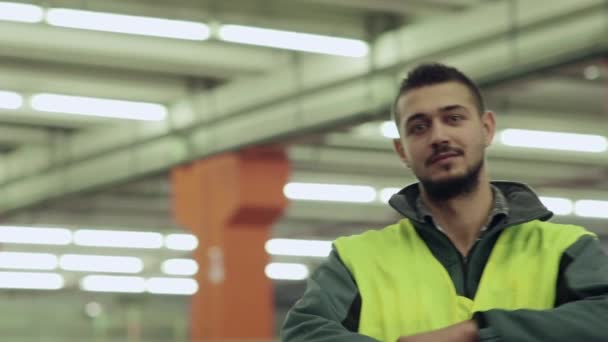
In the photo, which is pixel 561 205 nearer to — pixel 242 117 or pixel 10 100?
pixel 242 117

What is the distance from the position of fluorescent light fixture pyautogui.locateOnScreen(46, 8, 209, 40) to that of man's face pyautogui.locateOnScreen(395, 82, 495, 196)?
8.69 metres

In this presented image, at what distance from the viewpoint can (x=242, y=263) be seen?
1453 cm

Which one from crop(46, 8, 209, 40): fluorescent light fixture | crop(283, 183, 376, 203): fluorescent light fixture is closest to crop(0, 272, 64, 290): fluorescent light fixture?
crop(283, 183, 376, 203): fluorescent light fixture

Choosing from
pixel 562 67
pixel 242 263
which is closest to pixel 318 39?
pixel 562 67

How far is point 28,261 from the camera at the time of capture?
80.7ft

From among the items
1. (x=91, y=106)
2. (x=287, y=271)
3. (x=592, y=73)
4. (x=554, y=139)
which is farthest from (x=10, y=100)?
(x=287, y=271)

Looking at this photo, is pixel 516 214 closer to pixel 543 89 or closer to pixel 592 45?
pixel 592 45

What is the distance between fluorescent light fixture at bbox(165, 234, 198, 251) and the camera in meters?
23.6

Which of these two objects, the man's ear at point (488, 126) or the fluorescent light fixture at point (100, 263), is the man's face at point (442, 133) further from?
the fluorescent light fixture at point (100, 263)

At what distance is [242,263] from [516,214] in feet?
41.3

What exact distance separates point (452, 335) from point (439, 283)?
148 millimetres

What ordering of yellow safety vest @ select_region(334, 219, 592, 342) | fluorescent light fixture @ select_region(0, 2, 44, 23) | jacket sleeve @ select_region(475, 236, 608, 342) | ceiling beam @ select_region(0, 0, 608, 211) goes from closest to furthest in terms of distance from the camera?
1. jacket sleeve @ select_region(475, 236, 608, 342)
2. yellow safety vest @ select_region(334, 219, 592, 342)
3. ceiling beam @ select_region(0, 0, 608, 211)
4. fluorescent light fixture @ select_region(0, 2, 44, 23)

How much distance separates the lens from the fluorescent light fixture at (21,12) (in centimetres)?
1040

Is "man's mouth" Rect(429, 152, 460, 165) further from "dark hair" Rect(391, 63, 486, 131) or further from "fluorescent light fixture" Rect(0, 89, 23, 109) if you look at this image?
"fluorescent light fixture" Rect(0, 89, 23, 109)
